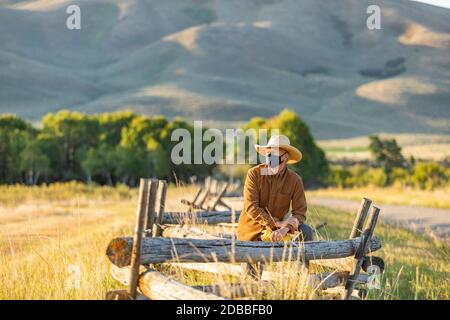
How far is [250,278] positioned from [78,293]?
62.2 inches

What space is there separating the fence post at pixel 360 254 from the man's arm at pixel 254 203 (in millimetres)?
911

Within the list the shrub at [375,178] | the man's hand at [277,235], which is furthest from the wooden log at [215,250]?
the shrub at [375,178]

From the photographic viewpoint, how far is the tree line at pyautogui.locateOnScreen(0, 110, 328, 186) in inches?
1454

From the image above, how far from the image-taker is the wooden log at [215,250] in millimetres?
6273

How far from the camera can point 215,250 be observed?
6.68 metres

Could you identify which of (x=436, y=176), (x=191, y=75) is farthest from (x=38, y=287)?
(x=191, y=75)

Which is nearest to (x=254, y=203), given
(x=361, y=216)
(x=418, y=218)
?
(x=361, y=216)

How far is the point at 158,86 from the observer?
186000 mm

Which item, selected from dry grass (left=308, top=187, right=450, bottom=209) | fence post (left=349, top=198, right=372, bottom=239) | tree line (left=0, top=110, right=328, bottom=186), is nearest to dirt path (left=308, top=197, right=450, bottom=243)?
dry grass (left=308, top=187, right=450, bottom=209)

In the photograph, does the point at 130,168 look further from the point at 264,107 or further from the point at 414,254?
the point at 264,107

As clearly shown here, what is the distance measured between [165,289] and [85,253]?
14.1ft

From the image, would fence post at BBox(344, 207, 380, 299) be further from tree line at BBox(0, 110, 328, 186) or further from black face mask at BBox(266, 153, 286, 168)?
tree line at BBox(0, 110, 328, 186)

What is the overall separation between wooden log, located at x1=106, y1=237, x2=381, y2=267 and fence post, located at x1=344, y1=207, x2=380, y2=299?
0.56 ft

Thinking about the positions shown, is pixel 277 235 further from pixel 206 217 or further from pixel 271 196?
pixel 206 217
